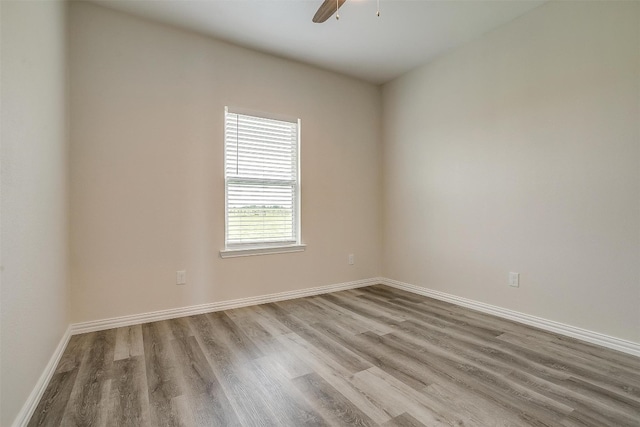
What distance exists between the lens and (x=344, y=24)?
9.21ft

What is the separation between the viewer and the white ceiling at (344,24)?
2.53 m

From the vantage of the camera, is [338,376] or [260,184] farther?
[260,184]

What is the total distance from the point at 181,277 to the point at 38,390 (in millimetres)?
1319

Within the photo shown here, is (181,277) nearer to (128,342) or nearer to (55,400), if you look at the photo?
(128,342)

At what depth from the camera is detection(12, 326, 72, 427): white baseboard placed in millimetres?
1363

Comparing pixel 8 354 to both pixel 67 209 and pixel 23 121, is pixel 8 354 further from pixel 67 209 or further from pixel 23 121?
pixel 67 209

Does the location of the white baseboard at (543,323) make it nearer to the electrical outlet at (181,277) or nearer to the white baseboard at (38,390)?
the electrical outlet at (181,277)

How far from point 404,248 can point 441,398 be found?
2376mm

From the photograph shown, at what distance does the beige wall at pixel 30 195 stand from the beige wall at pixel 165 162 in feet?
0.94

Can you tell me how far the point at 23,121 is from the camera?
146cm

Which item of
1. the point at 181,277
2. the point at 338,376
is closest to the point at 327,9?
the point at 338,376

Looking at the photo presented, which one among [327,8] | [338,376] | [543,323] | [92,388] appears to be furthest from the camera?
[543,323]

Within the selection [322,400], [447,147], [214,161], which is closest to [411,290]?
[447,147]

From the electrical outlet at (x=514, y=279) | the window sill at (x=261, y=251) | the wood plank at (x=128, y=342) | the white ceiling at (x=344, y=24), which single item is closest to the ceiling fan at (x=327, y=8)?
the white ceiling at (x=344, y=24)
